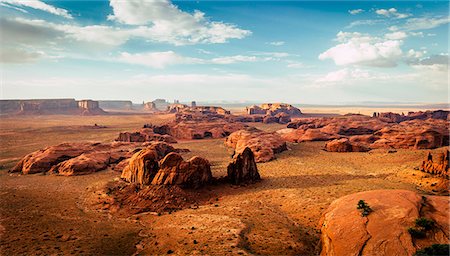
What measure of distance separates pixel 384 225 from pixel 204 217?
16.3 m

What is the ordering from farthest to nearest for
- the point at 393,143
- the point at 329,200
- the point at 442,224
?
the point at 393,143 → the point at 329,200 → the point at 442,224

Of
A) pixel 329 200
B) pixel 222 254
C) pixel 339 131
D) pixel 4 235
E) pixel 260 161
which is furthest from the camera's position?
pixel 339 131

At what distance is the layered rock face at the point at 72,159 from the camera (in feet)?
163

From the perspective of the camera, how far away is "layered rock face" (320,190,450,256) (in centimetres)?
1680

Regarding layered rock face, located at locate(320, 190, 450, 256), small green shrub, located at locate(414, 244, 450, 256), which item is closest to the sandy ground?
layered rock face, located at locate(320, 190, 450, 256)

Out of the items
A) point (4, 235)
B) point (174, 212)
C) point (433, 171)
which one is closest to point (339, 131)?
point (433, 171)

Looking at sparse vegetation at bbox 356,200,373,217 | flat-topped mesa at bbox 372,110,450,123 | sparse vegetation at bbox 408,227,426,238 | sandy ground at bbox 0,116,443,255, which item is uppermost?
flat-topped mesa at bbox 372,110,450,123

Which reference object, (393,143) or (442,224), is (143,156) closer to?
(442,224)

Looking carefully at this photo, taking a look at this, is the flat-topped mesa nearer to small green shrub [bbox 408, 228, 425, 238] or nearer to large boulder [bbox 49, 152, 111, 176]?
large boulder [bbox 49, 152, 111, 176]

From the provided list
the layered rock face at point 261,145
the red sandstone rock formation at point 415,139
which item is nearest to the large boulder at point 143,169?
the layered rock face at point 261,145

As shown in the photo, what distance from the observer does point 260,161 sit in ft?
189

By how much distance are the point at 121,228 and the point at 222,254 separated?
40.0ft

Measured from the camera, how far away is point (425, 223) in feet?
57.2

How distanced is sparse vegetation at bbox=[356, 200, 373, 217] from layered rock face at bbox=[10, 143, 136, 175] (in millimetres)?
45519
